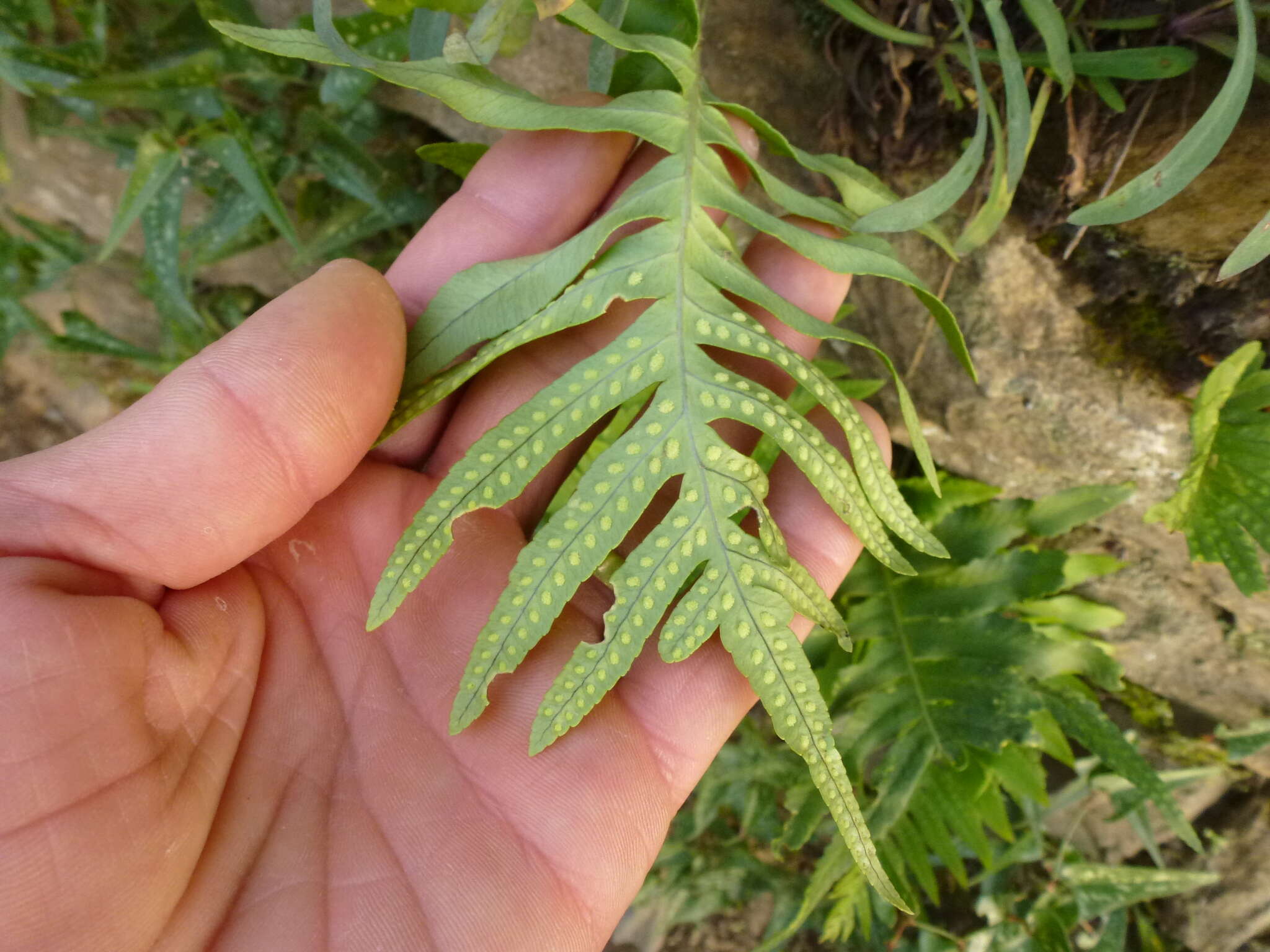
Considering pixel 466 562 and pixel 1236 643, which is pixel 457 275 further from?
pixel 1236 643

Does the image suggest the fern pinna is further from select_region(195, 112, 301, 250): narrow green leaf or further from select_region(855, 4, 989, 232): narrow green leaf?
select_region(195, 112, 301, 250): narrow green leaf

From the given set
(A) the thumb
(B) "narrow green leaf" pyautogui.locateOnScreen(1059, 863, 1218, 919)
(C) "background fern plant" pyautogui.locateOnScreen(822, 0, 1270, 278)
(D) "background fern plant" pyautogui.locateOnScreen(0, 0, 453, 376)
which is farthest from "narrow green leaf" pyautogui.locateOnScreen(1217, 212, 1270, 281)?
(B) "narrow green leaf" pyautogui.locateOnScreen(1059, 863, 1218, 919)

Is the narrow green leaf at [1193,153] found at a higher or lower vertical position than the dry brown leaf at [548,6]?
higher

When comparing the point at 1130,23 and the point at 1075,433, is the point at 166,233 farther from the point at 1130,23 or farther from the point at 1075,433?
the point at 1075,433

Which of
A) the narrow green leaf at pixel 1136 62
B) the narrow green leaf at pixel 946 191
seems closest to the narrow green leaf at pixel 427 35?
the narrow green leaf at pixel 946 191

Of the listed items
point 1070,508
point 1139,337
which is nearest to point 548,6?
point 1139,337

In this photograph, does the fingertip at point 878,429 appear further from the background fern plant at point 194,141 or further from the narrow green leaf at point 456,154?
the background fern plant at point 194,141

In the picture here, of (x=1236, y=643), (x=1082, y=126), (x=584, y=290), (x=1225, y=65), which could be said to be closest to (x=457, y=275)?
(x=584, y=290)
